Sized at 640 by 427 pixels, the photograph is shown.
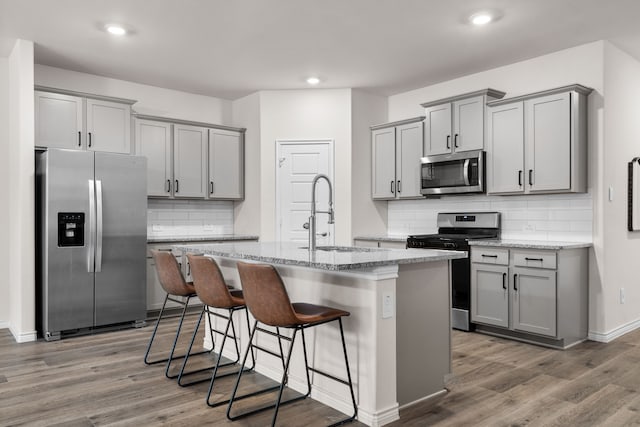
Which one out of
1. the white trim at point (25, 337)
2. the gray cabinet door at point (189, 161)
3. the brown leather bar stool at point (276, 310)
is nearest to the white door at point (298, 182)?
the gray cabinet door at point (189, 161)

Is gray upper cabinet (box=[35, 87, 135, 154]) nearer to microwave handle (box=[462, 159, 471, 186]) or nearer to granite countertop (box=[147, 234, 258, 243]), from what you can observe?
granite countertop (box=[147, 234, 258, 243])

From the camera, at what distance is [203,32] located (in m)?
4.22

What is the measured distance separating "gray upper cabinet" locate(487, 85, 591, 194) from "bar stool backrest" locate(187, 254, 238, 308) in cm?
303

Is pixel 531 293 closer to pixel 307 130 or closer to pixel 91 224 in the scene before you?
pixel 307 130

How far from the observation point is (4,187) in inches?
191

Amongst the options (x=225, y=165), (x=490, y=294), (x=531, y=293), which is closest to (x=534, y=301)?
(x=531, y=293)

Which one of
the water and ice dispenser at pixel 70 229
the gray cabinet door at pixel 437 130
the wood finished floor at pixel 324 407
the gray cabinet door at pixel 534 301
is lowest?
the wood finished floor at pixel 324 407

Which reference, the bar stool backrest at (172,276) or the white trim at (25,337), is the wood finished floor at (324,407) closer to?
the white trim at (25,337)

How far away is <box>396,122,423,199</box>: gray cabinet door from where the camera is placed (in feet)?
18.5

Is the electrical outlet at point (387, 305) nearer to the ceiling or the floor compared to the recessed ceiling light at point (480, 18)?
nearer to the floor

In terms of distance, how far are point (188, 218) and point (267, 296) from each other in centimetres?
395

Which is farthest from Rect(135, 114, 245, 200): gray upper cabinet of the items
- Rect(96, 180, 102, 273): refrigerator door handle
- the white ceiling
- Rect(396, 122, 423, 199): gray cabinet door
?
Rect(396, 122, 423, 199): gray cabinet door

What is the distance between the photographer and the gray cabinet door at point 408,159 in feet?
18.5

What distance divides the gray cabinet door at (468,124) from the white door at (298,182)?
1577 millimetres
